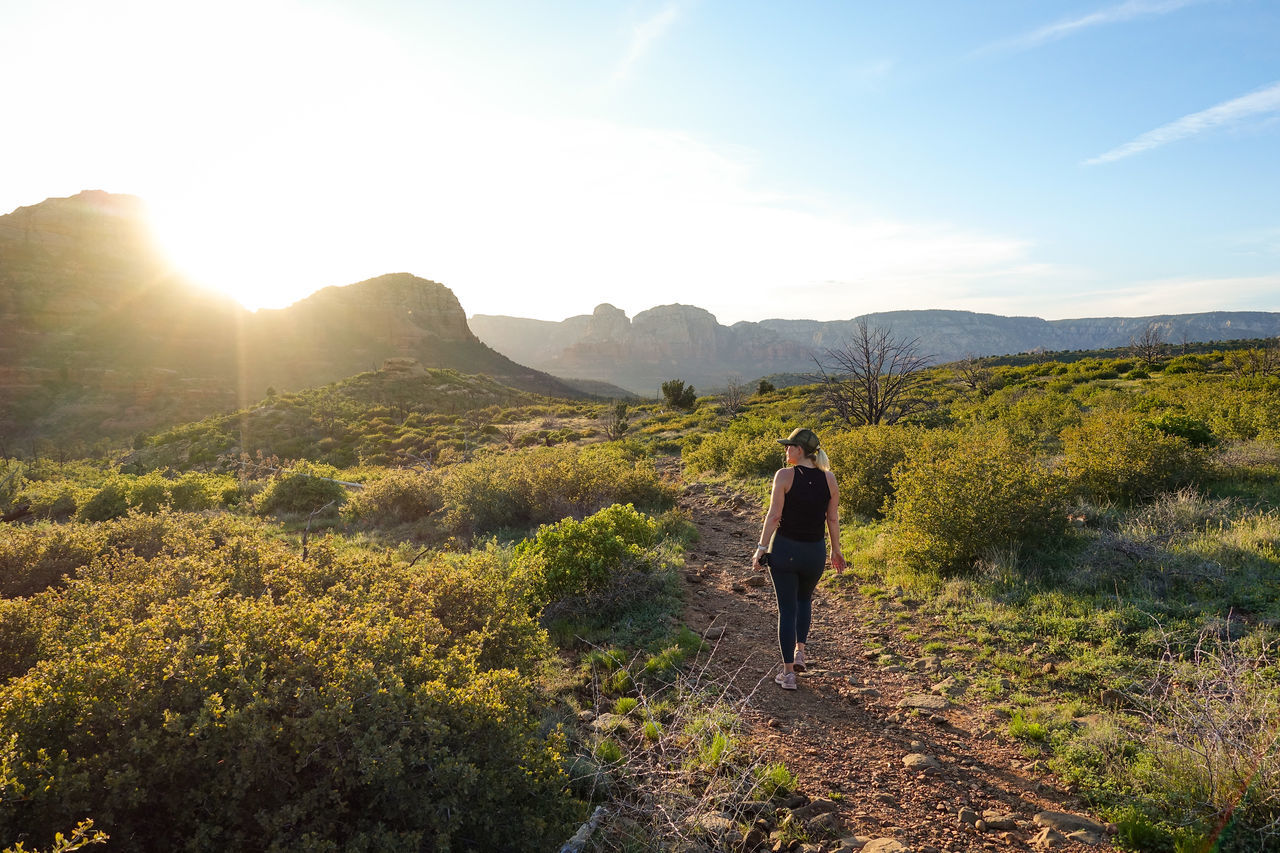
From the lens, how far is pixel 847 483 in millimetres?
10891

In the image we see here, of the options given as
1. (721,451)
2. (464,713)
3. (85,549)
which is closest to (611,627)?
(464,713)

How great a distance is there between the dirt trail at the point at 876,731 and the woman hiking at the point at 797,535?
499mm

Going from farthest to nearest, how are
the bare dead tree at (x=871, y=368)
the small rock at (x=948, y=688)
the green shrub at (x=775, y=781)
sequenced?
1. the bare dead tree at (x=871, y=368)
2. the small rock at (x=948, y=688)
3. the green shrub at (x=775, y=781)

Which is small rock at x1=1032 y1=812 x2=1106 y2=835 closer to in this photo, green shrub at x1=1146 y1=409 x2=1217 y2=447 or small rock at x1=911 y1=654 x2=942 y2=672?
small rock at x1=911 y1=654 x2=942 y2=672

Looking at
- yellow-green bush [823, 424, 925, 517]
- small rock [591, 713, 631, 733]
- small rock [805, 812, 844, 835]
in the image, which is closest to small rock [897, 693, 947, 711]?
small rock [805, 812, 844, 835]

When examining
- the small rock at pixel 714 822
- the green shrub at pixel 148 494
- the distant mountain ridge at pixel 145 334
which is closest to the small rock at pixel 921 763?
the small rock at pixel 714 822

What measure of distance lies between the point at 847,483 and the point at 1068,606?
5.09m

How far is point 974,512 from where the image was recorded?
724 centimetres

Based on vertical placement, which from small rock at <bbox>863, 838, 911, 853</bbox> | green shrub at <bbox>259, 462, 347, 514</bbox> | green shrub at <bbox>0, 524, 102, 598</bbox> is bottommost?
green shrub at <bbox>259, 462, 347, 514</bbox>

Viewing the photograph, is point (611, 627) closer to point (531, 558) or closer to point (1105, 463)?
point (531, 558)

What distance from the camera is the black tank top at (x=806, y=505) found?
5.27 m

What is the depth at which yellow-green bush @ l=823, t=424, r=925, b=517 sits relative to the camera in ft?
35.4

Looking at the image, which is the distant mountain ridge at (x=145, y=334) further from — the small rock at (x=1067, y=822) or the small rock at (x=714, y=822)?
the small rock at (x=1067, y=822)

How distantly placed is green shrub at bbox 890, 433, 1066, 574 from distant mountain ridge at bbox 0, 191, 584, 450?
53.1m
